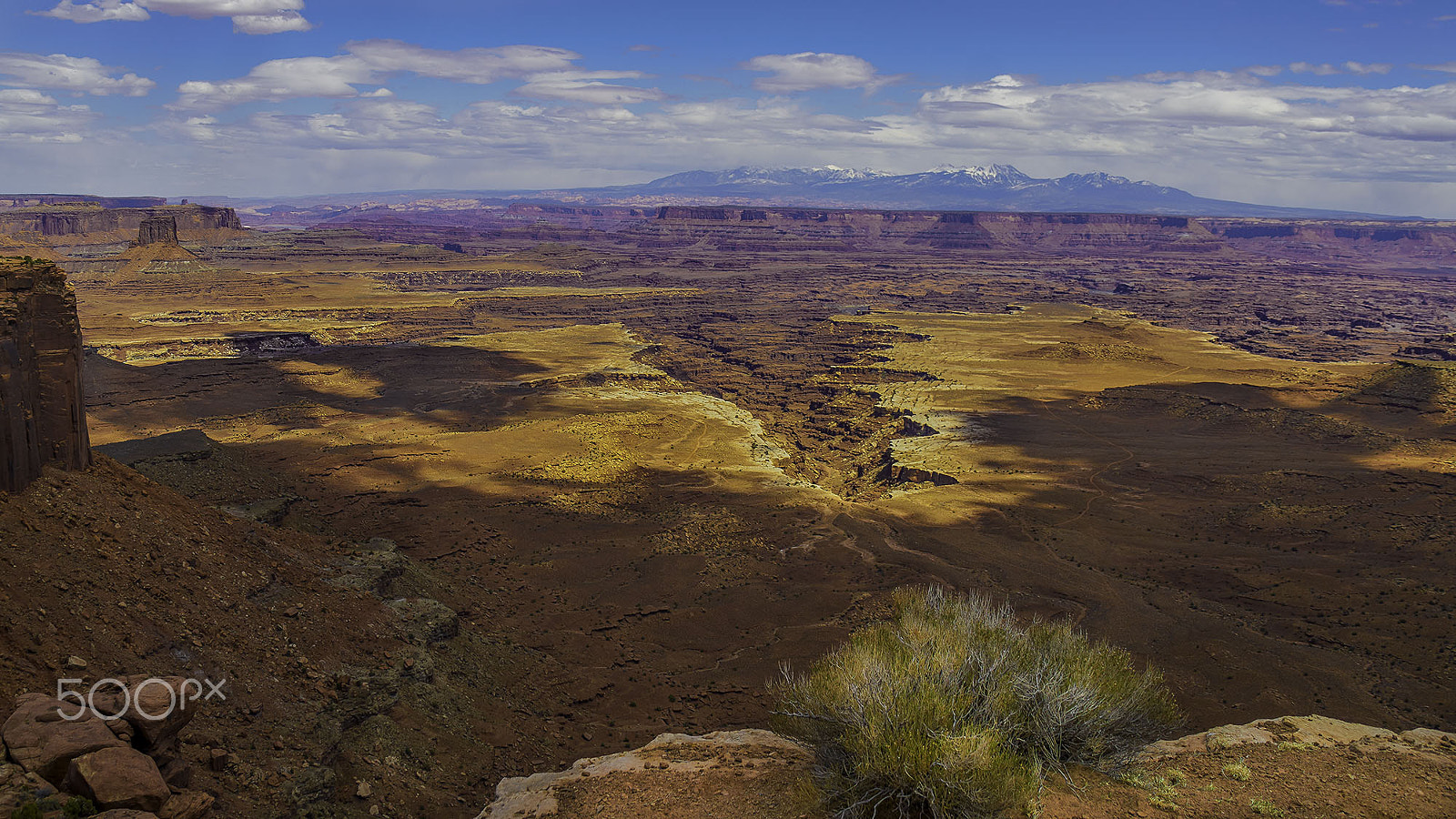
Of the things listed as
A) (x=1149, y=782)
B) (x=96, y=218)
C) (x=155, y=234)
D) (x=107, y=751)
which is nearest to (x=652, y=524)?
(x=1149, y=782)

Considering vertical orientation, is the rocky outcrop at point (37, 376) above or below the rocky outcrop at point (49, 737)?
above

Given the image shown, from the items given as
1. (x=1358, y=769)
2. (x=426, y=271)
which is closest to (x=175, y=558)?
(x=1358, y=769)

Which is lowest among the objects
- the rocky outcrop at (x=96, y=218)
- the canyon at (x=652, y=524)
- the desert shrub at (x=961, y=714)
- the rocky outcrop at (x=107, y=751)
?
the canyon at (x=652, y=524)

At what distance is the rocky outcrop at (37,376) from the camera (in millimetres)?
13805

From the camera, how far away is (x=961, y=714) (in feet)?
35.6

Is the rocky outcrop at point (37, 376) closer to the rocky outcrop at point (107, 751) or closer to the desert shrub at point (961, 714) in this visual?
the rocky outcrop at point (107, 751)

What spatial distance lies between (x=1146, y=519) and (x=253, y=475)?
35.1m

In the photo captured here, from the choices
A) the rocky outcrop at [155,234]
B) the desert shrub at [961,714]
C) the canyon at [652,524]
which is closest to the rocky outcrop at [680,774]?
the desert shrub at [961,714]

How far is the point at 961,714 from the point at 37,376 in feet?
54.7

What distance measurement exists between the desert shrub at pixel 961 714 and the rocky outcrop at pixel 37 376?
13629 mm

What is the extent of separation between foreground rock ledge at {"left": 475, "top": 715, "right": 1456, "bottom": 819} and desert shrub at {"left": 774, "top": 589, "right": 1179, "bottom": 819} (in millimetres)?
527

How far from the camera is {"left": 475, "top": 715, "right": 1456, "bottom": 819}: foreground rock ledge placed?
452 inches

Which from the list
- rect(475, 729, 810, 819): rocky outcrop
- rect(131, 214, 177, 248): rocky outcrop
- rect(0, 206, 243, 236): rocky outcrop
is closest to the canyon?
rect(475, 729, 810, 819): rocky outcrop

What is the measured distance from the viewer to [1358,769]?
1303cm
